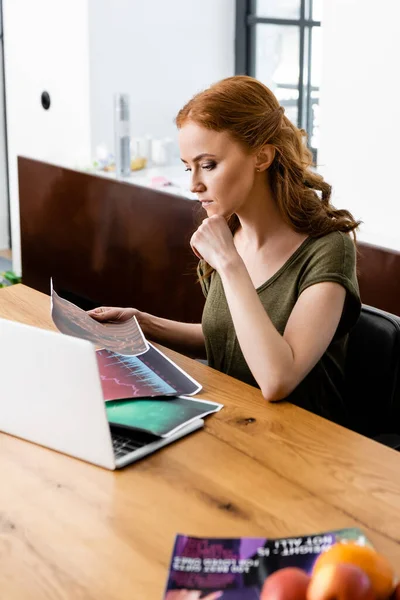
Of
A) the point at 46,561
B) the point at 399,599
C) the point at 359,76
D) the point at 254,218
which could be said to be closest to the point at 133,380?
the point at 254,218

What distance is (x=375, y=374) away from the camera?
150 cm

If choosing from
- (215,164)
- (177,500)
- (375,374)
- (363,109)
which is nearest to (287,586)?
(177,500)

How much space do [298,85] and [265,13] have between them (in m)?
0.43

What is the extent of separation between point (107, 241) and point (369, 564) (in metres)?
2.61

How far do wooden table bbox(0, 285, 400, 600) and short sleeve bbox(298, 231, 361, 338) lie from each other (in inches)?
11.1

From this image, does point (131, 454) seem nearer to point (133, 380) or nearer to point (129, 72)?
point (133, 380)

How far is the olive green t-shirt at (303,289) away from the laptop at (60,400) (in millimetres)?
419

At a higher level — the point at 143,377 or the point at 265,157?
the point at 265,157

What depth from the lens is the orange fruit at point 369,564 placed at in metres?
0.73

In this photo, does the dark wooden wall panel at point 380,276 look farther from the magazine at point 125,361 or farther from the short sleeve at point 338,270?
the magazine at point 125,361

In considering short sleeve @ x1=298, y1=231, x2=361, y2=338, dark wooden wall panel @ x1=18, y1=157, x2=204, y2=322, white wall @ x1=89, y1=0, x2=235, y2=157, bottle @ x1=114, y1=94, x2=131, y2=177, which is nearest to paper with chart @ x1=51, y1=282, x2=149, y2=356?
short sleeve @ x1=298, y1=231, x2=361, y2=338

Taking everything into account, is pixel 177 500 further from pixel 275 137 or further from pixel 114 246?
pixel 114 246

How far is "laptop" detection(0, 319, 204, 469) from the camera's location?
107 cm

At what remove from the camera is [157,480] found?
1084mm
